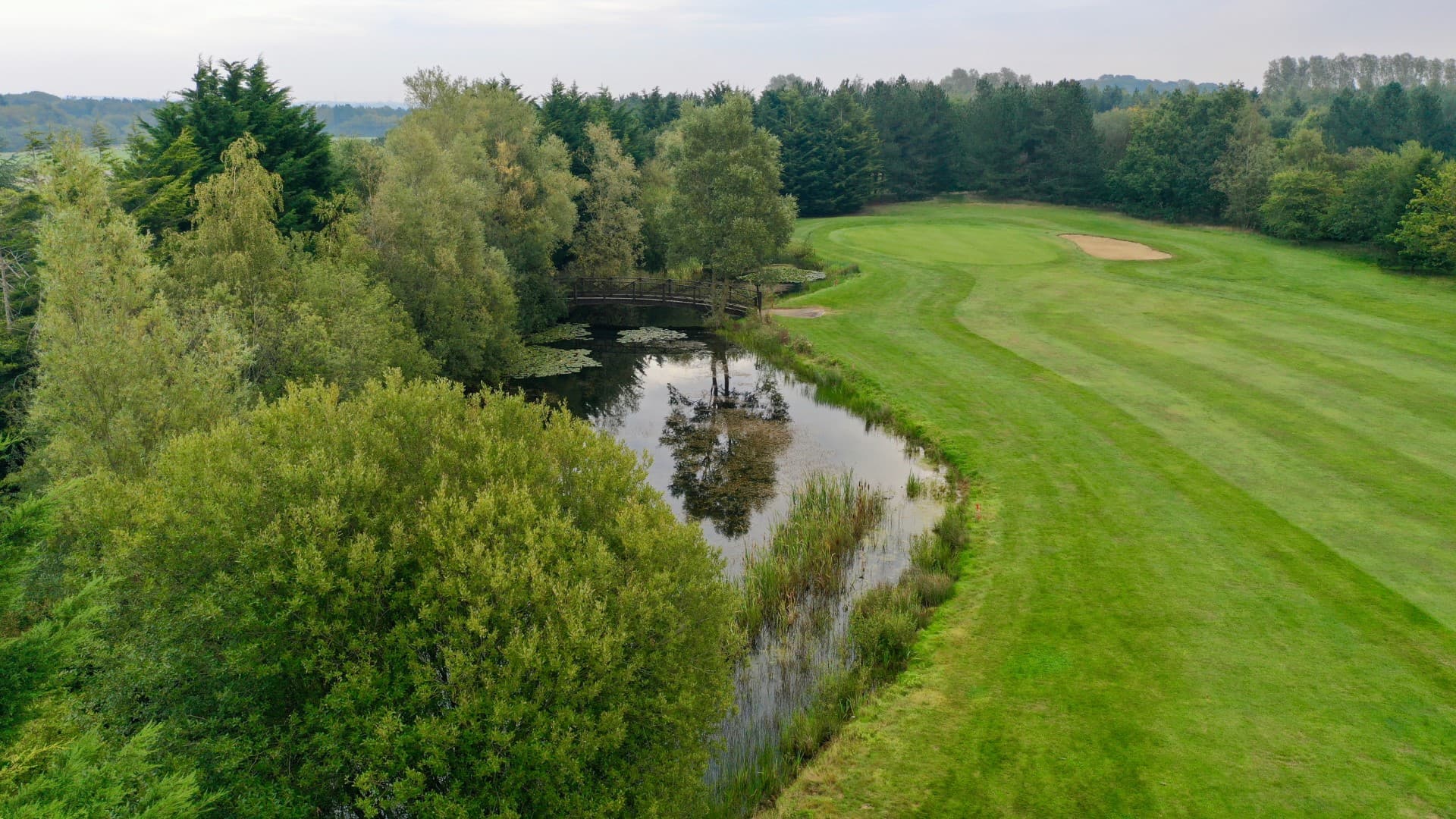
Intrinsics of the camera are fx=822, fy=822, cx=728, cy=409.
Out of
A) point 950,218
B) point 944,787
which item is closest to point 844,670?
point 944,787

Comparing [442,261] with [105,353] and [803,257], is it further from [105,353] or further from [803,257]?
[803,257]

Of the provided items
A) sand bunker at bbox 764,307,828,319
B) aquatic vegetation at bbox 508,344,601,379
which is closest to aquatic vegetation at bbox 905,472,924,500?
aquatic vegetation at bbox 508,344,601,379

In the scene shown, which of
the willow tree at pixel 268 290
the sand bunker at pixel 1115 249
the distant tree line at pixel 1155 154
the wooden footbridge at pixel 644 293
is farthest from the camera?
the distant tree line at pixel 1155 154

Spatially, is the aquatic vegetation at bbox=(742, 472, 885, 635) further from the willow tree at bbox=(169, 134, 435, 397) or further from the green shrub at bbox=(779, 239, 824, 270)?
the green shrub at bbox=(779, 239, 824, 270)

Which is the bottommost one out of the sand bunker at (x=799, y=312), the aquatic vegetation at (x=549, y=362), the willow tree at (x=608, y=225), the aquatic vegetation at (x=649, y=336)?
the aquatic vegetation at (x=549, y=362)

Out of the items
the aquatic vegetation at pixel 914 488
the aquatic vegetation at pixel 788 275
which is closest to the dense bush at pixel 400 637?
the aquatic vegetation at pixel 914 488

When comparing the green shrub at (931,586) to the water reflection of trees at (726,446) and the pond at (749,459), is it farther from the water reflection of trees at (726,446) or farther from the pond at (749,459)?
the water reflection of trees at (726,446)
